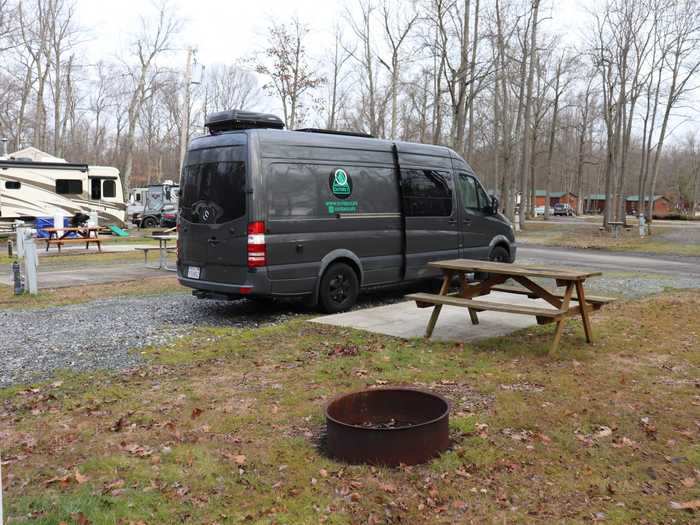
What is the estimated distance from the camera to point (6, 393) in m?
5.27

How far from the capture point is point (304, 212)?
8539 mm

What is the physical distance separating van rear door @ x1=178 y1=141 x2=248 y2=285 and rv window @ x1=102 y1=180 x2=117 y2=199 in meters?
21.5

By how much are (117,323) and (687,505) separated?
6.60 m

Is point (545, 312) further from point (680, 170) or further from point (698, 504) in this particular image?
point (680, 170)

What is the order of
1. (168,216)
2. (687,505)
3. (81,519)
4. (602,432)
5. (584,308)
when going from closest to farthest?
(81,519)
(687,505)
(602,432)
(584,308)
(168,216)

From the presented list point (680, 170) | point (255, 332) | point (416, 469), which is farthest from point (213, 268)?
point (680, 170)

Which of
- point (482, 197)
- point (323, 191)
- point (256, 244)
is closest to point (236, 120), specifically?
point (323, 191)

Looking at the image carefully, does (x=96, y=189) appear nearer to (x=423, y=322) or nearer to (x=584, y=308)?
(x=423, y=322)

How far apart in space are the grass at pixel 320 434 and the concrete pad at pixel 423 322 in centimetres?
61

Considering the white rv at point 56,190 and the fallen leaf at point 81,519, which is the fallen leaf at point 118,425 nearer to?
the fallen leaf at point 81,519

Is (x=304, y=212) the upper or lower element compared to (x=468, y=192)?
lower

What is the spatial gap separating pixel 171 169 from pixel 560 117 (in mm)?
44577

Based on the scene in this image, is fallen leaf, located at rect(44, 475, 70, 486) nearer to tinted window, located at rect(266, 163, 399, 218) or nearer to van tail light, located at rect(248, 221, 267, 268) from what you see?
van tail light, located at rect(248, 221, 267, 268)

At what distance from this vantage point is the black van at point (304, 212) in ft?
26.6
